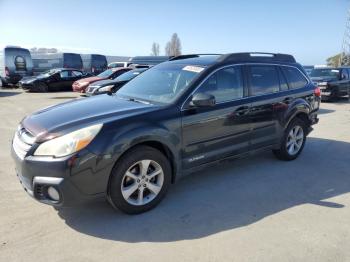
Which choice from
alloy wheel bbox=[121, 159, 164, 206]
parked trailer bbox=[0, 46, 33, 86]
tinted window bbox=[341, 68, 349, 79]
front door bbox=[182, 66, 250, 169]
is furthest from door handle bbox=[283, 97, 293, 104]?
parked trailer bbox=[0, 46, 33, 86]

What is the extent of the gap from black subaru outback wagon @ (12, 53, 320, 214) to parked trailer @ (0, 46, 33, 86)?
1892cm

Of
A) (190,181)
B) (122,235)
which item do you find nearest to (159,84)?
(190,181)

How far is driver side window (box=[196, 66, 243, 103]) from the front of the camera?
14.1 ft

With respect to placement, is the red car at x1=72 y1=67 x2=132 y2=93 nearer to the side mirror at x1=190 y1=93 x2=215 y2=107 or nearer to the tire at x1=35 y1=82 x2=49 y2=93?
the tire at x1=35 y1=82 x2=49 y2=93

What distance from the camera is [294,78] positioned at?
570 centimetres

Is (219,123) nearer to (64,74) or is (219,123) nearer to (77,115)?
(77,115)

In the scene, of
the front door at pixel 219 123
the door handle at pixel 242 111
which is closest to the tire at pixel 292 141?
the front door at pixel 219 123

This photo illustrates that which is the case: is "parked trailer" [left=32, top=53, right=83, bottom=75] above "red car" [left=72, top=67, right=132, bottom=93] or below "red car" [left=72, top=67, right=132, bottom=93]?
above

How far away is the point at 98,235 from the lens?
3303mm

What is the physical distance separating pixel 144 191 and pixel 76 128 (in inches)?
43.3

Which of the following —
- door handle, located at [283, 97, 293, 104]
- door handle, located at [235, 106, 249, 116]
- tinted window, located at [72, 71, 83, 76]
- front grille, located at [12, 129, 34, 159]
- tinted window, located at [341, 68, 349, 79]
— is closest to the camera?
front grille, located at [12, 129, 34, 159]

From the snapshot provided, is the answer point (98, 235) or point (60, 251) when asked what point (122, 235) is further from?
point (60, 251)

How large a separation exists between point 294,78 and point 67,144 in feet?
13.8

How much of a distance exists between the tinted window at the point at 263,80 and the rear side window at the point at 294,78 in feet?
1.16
